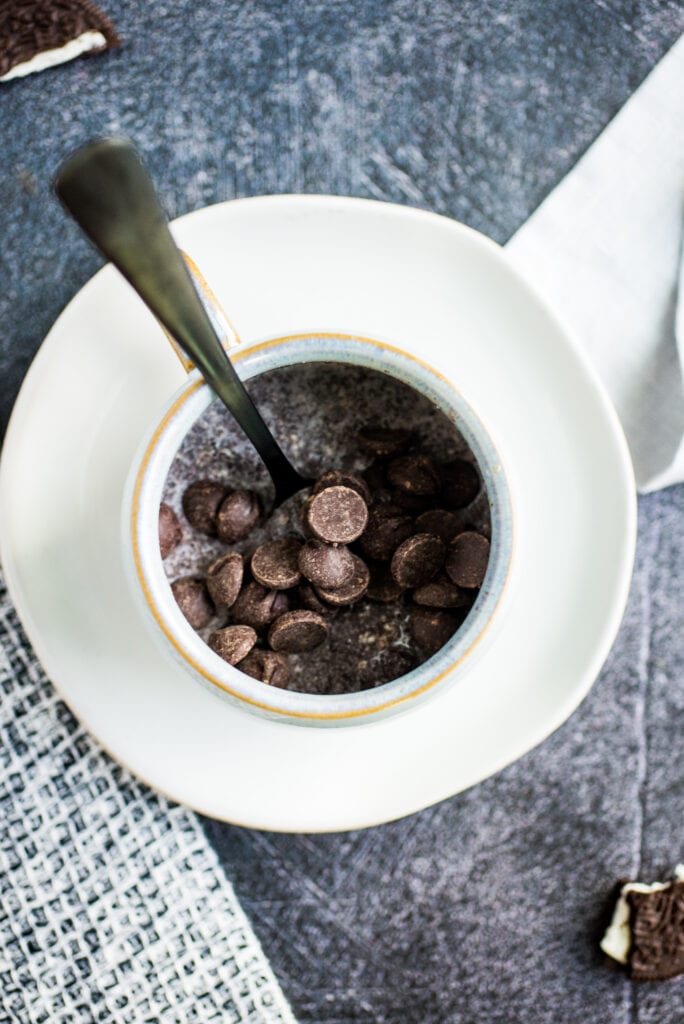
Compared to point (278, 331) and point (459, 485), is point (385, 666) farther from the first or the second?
point (278, 331)

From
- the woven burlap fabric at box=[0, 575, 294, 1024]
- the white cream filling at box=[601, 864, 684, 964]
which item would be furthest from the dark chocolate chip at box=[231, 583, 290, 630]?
the white cream filling at box=[601, 864, 684, 964]

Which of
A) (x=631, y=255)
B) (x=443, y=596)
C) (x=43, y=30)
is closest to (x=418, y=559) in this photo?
(x=443, y=596)

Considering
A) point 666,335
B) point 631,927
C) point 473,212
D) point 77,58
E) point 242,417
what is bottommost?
point 631,927

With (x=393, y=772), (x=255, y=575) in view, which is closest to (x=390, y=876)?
(x=393, y=772)

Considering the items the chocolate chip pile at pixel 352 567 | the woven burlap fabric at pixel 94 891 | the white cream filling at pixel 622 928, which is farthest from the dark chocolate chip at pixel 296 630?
the white cream filling at pixel 622 928

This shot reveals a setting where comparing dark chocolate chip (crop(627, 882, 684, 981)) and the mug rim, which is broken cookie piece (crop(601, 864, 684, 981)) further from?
the mug rim

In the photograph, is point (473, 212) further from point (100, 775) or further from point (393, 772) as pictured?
point (100, 775)

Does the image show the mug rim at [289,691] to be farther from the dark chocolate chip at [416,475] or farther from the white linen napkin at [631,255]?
the white linen napkin at [631,255]
